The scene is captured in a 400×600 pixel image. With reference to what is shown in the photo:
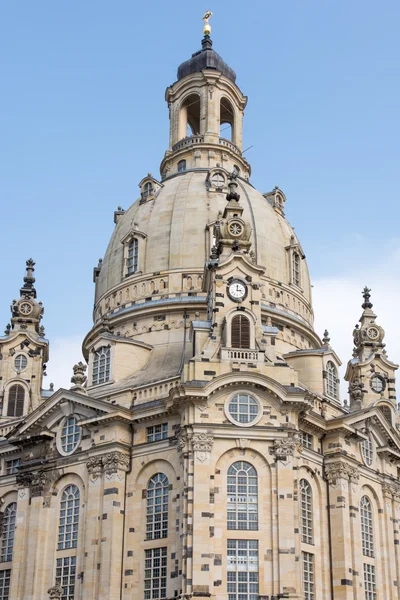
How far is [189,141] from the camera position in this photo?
3243 inches

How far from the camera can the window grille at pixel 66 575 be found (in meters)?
57.6

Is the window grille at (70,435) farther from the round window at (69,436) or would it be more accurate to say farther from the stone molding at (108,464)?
the stone molding at (108,464)

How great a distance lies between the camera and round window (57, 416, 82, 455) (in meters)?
61.6

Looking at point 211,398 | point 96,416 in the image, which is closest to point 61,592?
point 96,416

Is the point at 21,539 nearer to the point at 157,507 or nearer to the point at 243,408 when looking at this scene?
the point at 157,507

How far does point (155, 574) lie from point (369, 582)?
52.0 feet

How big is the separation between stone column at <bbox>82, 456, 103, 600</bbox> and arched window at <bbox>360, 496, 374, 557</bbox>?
1845 centimetres

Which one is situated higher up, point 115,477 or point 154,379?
point 154,379

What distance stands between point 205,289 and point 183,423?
566 inches

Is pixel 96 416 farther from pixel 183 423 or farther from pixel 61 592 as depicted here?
pixel 61 592

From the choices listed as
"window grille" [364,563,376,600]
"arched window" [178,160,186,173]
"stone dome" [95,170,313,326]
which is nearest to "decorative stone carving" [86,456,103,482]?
"stone dome" [95,170,313,326]

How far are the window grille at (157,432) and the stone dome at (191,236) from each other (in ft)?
49.9

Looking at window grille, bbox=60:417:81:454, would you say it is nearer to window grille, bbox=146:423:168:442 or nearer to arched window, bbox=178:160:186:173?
window grille, bbox=146:423:168:442

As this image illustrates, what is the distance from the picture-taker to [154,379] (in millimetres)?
61438
